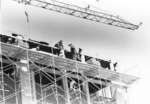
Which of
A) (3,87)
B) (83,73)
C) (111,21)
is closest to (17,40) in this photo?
(3,87)

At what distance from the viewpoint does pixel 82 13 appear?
48.7 meters

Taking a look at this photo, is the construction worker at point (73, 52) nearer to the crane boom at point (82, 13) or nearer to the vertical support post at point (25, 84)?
the vertical support post at point (25, 84)

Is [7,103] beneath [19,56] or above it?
beneath

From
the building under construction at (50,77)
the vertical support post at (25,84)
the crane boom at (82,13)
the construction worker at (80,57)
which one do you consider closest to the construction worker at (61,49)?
the building under construction at (50,77)

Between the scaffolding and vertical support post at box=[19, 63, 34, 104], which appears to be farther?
the scaffolding

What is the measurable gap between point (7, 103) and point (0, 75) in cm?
184

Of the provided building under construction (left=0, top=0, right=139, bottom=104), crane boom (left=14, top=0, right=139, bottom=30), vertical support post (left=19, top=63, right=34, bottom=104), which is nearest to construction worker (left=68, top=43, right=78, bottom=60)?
building under construction (left=0, top=0, right=139, bottom=104)

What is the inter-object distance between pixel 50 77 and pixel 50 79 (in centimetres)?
15

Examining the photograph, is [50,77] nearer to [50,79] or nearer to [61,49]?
[50,79]

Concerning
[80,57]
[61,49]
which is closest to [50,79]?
[61,49]

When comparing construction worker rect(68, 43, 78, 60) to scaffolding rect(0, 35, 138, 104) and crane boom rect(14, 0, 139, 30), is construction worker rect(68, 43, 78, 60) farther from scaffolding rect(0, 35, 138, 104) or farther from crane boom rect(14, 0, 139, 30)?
crane boom rect(14, 0, 139, 30)

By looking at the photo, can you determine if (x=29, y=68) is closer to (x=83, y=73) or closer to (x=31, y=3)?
(x=83, y=73)

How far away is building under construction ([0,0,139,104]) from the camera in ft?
116

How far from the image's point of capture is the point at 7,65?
119ft
